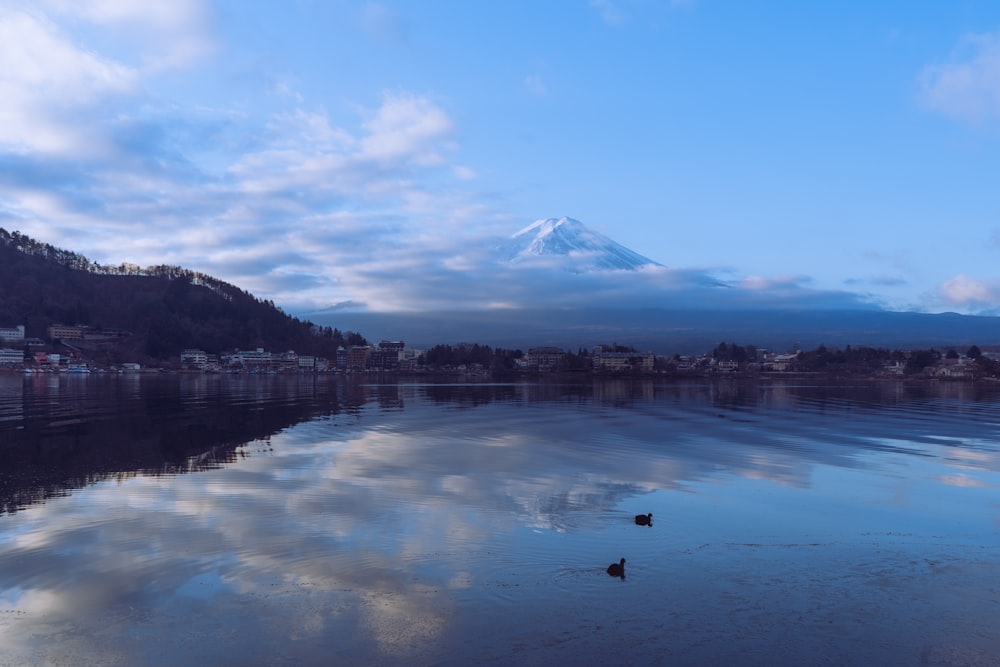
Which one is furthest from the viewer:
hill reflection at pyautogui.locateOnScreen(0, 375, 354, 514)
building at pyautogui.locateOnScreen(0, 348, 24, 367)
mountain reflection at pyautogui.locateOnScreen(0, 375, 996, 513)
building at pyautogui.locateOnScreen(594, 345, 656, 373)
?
building at pyautogui.locateOnScreen(594, 345, 656, 373)

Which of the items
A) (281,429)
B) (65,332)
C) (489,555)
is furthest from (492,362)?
(489,555)

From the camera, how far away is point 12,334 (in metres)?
154

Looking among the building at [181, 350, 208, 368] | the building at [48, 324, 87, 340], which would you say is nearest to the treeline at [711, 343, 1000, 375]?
the building at [181, 350, 208, 368]

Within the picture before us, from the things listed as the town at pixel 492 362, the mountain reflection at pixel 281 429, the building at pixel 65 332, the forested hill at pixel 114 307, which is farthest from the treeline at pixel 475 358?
the mountain reflection at pixel 281 429

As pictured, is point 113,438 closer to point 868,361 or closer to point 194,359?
point 194,359

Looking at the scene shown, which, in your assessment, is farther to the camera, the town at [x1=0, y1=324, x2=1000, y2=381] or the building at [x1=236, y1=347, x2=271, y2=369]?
the building at [x1=236, y1=347, x2=271, y2=369]

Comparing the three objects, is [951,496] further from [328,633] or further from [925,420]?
[925,420]

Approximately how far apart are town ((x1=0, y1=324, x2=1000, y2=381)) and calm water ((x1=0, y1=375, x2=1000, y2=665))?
398 feet

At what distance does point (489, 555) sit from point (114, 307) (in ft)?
646

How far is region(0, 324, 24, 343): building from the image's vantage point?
500 ft

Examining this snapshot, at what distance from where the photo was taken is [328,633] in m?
8.28

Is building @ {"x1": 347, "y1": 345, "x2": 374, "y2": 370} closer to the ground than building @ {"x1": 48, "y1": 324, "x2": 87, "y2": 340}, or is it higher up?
closer to the ground

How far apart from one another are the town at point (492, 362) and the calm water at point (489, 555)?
12116 cm

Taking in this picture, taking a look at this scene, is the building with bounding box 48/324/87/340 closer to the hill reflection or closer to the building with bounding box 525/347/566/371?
the building with bounding box 525/347/566/371
